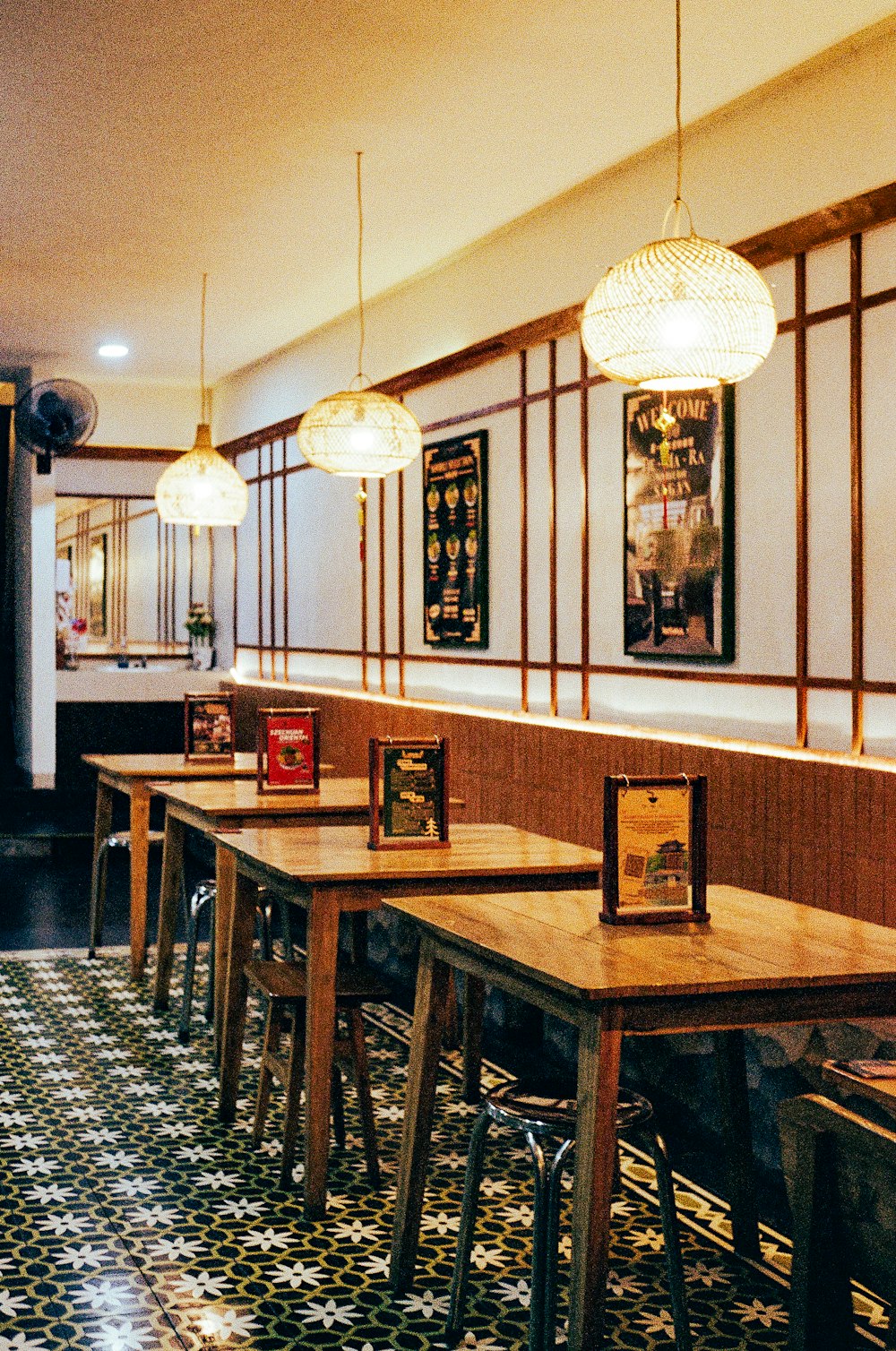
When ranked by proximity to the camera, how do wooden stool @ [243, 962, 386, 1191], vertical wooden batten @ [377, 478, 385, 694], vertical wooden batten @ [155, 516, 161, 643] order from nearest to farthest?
wooden stool @ [243, 962, 386, 1191] → vertical wooden batten @ [377, 478, 385, 694] → vertical wooden batten @ [155, 516, 161, 643]

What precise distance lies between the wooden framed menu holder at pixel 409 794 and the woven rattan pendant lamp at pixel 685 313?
1.33m

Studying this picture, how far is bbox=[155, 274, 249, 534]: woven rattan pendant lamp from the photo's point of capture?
722cm

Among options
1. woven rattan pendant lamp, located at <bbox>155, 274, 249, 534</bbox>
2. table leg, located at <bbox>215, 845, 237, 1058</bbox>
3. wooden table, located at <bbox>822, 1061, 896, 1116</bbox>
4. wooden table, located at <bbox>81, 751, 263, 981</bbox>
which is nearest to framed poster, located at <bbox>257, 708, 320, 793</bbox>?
table leg, located at <bbox>215, 845, 237, 1058</bbox>

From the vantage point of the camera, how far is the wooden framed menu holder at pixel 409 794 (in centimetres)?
432

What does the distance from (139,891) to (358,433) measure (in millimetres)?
2375

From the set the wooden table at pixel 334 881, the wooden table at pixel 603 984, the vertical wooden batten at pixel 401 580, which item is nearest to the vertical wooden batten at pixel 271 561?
the vertical wooden batten at pixel 401 580

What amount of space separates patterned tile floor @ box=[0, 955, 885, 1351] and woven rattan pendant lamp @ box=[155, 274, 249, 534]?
9.84ft

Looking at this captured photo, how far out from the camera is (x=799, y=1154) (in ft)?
7.84

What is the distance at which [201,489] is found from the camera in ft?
23.7

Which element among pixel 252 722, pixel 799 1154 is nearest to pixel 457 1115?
pixel 799 1154

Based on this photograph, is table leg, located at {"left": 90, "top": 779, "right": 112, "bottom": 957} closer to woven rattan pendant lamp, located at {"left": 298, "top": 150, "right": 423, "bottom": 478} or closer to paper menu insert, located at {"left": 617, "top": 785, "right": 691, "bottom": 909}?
woven rattan pendant lamp, located at {"left": 298, "top": 150, "right": 423, "bottom": 478}

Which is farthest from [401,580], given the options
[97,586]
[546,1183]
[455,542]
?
[97,586]

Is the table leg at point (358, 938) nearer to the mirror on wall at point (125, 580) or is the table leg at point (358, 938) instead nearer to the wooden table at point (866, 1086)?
the wooden table at point (866, 1086)

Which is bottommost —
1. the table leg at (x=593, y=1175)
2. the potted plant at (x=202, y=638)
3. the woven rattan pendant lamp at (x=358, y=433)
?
the table leg at (x=593, y=1175)
